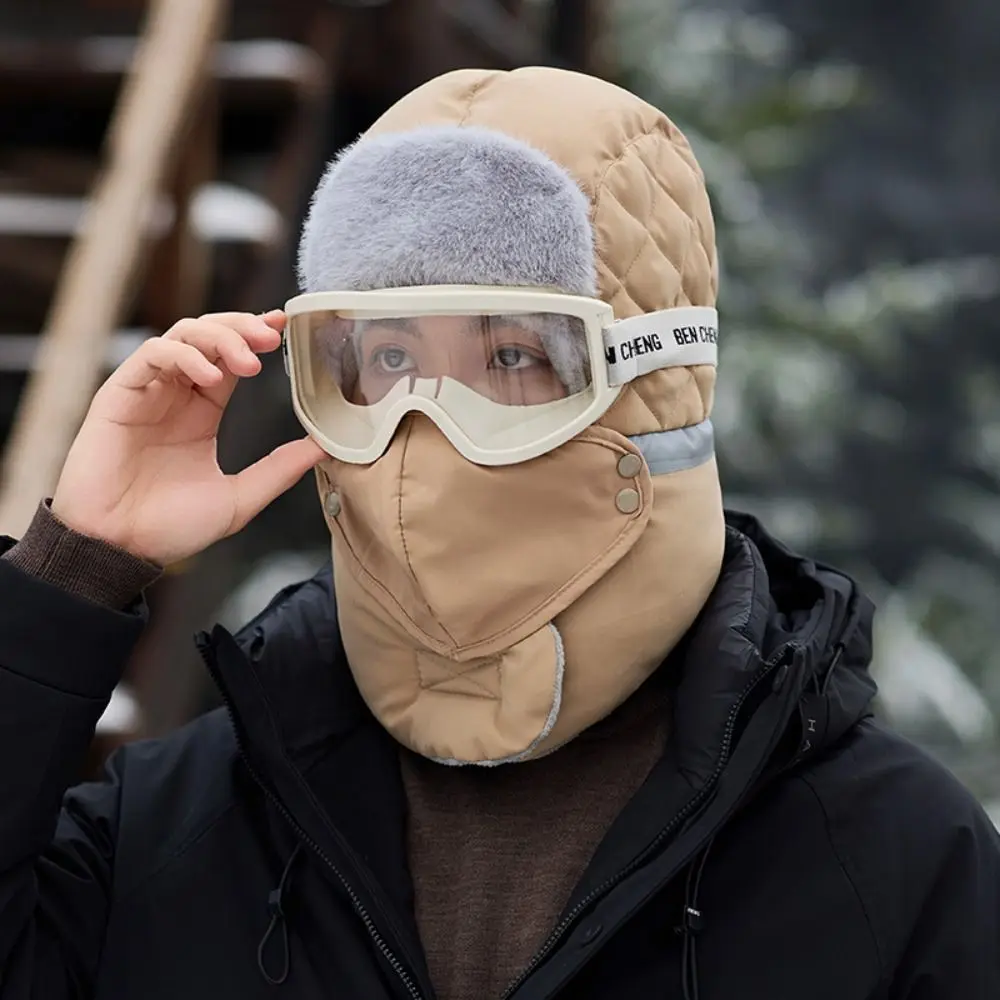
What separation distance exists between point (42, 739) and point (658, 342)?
0.61 metres

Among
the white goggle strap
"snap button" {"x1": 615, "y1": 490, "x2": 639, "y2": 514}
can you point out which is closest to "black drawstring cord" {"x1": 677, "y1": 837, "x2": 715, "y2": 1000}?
"snap button" {"x1": 615, "y1": 490, "x2": 639, "y2": 514}

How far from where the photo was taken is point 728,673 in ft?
3.81

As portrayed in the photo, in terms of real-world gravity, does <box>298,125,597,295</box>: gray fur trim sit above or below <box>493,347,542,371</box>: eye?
above

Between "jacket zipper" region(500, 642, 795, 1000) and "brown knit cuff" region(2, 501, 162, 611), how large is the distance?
445 millimetres

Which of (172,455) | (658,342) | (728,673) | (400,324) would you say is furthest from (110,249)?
(728,673)

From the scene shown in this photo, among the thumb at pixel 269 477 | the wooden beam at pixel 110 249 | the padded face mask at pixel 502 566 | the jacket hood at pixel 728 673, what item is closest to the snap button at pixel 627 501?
the padded face mask at pixel 502 566

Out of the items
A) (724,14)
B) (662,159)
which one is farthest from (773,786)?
(724,14)

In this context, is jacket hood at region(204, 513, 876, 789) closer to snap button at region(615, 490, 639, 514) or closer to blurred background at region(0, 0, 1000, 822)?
snap button at region(615, 490, 639, 514)

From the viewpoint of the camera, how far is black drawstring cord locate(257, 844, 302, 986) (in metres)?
1.17

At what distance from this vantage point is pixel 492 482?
3.83ft

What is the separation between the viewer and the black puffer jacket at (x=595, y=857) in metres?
1.11

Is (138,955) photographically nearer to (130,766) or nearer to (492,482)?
(130,766)

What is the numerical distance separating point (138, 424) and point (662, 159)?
1.70ft

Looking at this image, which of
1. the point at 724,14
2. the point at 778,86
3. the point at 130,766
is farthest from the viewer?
the point at 724,14
